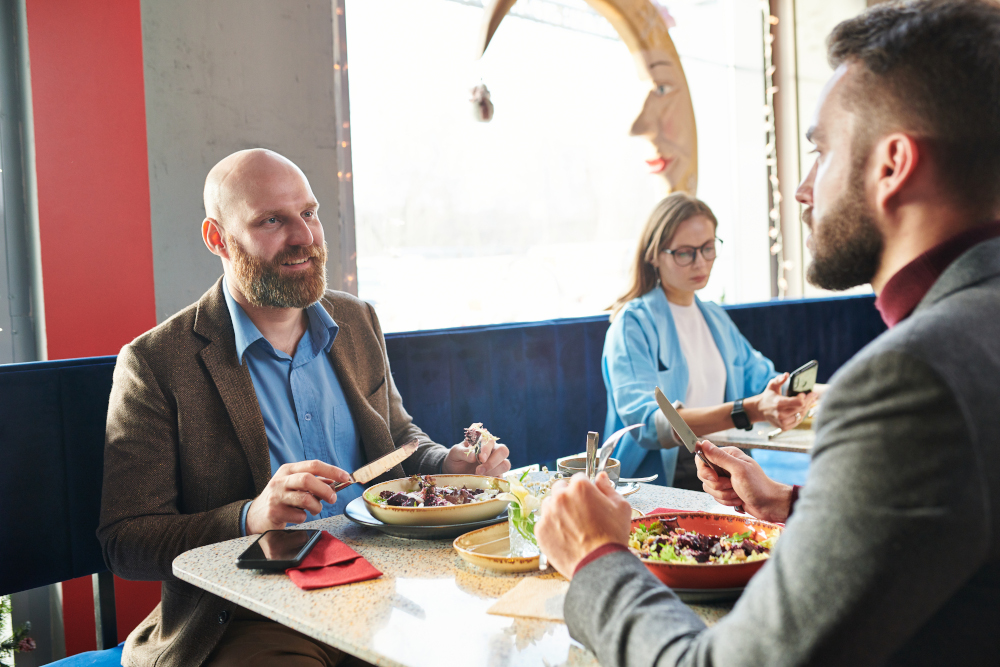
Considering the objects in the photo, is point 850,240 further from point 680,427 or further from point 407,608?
point 407,608

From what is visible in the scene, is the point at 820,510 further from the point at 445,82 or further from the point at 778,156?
the point at 778,156

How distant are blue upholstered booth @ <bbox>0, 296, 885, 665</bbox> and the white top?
1.34ft

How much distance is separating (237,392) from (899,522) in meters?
1.37

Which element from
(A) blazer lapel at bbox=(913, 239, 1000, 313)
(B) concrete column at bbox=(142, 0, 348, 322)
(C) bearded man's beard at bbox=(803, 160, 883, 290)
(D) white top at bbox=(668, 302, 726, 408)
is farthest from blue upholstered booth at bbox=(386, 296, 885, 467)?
(A) blazer lapel at bbox=(913, 239, 1000, 313)

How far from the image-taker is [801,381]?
88.8 inches

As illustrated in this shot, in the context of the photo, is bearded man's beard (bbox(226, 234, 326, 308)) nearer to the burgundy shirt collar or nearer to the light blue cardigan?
the light blue cardigan

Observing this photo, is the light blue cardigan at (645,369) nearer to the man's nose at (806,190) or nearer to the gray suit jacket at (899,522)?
the man's nose at (806,190)

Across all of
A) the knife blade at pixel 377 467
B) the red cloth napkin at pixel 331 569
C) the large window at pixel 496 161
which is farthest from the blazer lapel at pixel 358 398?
the large window at pixel 496 161

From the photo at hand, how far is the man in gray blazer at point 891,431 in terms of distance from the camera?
59cm

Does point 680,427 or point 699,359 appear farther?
point 699,359

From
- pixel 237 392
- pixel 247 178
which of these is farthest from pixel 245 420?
pixel 247 178

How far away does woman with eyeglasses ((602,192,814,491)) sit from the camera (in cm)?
250

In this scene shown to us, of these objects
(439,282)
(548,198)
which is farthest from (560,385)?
(548,198)

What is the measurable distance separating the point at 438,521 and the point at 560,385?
1.77 meters
